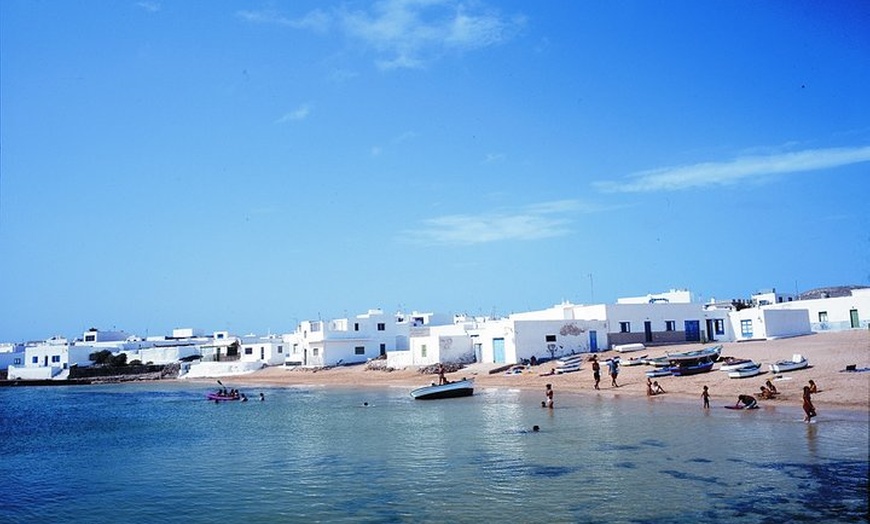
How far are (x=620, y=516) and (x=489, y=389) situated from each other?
34429mm

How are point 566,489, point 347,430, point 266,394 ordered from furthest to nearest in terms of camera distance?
point 266,394
point 347,430
point 566,489

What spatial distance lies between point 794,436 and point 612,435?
20.8 ft

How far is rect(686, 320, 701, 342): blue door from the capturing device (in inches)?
2371

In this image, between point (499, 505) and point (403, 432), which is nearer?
point (499, 505)

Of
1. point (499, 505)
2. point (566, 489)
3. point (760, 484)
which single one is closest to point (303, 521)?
point (499, 505)

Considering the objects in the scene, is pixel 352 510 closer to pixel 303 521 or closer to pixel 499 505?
pixel 303 521

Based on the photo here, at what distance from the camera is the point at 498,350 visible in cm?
6009

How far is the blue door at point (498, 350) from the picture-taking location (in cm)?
5972

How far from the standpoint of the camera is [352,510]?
18.0 m

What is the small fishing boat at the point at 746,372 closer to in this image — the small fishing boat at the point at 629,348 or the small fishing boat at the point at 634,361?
the small fishing boat at the point at 634,361

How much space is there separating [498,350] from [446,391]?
1449 centimetres

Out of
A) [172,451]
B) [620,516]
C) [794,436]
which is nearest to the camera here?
[620,516]

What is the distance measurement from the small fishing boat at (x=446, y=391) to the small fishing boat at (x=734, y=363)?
16.1 meters

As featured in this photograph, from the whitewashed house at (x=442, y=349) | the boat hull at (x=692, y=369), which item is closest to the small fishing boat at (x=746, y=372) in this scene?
the boat hull at (x=692, y=369)
